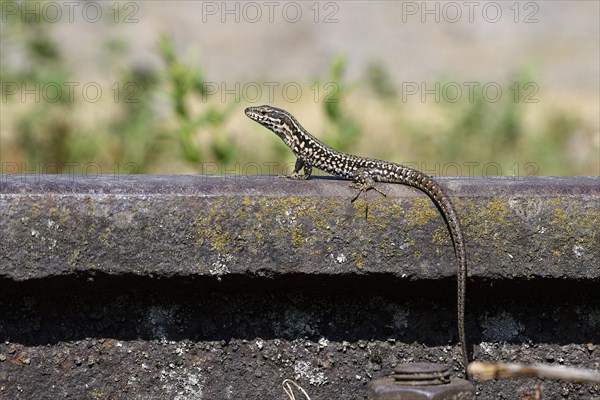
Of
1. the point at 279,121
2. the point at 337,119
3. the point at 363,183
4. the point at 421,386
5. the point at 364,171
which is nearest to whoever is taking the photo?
the point at 421,386

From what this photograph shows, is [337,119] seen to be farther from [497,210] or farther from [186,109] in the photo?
[497,210]

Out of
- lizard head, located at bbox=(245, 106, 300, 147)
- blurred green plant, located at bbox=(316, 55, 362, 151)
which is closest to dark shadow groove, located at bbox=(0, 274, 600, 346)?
lizard head, located at bbox=(245, 106, 300, 147)

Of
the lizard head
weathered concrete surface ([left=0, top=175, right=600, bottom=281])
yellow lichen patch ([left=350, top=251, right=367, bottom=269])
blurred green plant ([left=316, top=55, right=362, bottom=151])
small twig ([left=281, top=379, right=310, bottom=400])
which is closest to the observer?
weathered concrete surface ([left=0, top=175, right=600, bottom=281])

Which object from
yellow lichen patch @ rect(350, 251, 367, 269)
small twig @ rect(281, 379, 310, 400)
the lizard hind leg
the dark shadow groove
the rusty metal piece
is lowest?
small twig @ rect(281, 379, 310, 400)

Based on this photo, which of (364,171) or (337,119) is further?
(337,119)

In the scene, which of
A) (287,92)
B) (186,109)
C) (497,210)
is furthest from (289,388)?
(287,92)

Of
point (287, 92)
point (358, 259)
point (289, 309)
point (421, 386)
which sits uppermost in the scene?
point (287, 92)

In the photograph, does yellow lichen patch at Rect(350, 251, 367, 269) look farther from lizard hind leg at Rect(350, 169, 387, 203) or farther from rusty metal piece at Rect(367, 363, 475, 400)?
rusty metal piece at Rect(367, 363, 475, 400)

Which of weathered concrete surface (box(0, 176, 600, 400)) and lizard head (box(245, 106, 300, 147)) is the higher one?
lizard head (box(245, 106, 300, 147))

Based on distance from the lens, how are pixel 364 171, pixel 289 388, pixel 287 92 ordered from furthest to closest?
pixel 287 92, pixel 364 171, pixel 289 388
